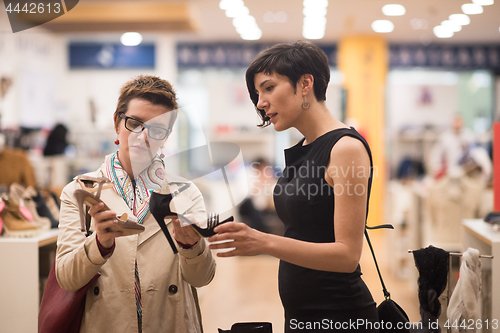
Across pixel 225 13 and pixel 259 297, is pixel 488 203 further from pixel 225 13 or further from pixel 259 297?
pixel 225 13

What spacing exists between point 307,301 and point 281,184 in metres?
0.33

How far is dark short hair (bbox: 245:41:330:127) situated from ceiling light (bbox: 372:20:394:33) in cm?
622

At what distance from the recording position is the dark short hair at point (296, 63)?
1141mm

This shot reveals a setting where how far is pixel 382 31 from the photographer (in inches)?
292

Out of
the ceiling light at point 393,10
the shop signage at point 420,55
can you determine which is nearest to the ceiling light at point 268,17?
the ceiling light at point 393,10

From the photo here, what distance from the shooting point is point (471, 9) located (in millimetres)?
5625

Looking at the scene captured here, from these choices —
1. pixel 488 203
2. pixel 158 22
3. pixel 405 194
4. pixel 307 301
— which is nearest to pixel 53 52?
pixel 158 22

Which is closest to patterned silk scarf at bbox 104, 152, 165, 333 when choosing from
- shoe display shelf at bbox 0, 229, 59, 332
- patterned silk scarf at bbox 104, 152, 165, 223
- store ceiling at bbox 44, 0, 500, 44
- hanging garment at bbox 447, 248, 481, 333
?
patterned silk scarf at bbox 104, 152, 165, 223

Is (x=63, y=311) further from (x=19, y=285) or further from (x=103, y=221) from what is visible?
(x=19, y=285)

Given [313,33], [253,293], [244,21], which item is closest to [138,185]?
[253,293]

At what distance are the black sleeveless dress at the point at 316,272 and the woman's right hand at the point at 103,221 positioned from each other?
0.45 meters

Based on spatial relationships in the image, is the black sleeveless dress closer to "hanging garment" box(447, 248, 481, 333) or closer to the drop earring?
the drop earring

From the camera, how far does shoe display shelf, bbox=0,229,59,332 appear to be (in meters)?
1.78

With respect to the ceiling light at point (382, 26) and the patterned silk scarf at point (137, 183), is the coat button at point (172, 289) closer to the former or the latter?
the patterned silk scarf at point (137, 183)
